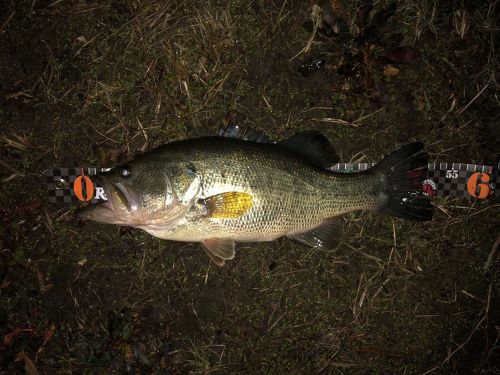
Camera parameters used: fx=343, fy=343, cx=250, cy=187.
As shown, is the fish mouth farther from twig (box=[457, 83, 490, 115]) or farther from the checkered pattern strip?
twig (box=[457, 83, 490, 115])

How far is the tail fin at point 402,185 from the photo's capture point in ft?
9.33

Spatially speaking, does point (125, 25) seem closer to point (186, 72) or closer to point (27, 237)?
point (186, 72)

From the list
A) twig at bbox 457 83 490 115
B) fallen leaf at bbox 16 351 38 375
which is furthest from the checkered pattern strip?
fallen leaf at bbox 16 351 38 375

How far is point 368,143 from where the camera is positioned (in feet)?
10.5

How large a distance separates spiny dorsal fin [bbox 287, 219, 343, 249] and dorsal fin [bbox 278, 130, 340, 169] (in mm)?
508

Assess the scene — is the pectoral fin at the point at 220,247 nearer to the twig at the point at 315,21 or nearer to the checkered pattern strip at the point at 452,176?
the checkered pattern strip at the point at 452,176

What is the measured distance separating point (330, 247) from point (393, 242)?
77 centimetres

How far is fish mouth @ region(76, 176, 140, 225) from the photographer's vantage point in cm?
245

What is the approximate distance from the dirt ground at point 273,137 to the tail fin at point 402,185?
0.38 meters

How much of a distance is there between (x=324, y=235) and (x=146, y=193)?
149cm

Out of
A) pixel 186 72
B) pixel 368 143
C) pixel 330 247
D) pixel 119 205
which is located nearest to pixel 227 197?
pixel 119 205

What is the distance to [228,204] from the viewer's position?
8.18 ft

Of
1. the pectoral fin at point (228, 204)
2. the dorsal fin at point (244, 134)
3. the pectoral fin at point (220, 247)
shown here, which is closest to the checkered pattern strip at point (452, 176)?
the dorsal fin at point (244, 134)

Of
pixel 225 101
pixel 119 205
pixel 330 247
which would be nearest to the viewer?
pixel 119 205
